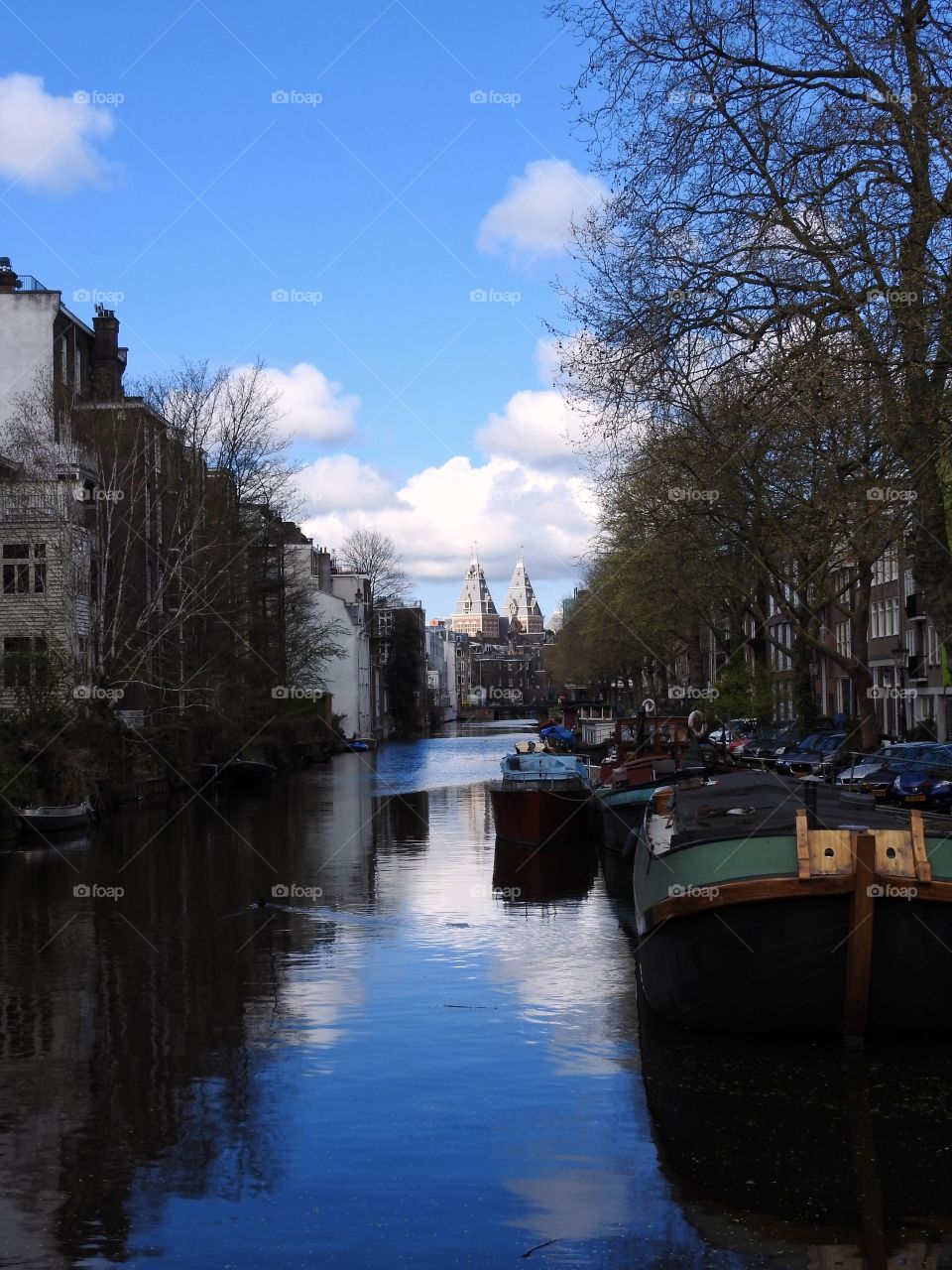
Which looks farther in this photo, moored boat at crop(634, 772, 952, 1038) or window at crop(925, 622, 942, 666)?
window at crop(925, 622, 942, 666)

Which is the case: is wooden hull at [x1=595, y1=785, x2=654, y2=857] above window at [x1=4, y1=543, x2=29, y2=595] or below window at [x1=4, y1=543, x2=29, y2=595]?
below

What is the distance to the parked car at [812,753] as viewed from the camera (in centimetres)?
4084

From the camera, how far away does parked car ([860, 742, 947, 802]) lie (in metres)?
34.2

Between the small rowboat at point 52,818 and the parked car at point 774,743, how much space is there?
18.7 metres

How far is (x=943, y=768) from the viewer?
33656 mm

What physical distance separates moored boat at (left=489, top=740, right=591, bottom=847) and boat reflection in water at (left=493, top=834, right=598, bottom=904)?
306 mm

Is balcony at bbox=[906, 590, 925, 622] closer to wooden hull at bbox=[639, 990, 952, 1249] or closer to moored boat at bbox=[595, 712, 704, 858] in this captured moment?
moored boat at bbox=[595, 712, 704, 858]

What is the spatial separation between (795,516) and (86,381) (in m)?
31.7

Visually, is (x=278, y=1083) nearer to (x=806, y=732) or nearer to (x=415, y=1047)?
(x=415, y=1047)

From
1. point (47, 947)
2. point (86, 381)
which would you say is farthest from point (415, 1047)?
point (86, 381)

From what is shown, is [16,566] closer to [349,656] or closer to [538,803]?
[538,803]

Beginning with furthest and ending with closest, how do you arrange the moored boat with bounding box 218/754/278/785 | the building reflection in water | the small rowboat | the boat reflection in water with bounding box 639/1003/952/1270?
1. the moored boat with bounding box 218/754/278/785
2. the small rowboat
3. the building reflection in water
4. the boat reflection in water with bounding box 639/1003/952/1270

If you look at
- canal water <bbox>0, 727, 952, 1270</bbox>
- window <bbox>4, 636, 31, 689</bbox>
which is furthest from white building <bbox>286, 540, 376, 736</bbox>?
canal water <bbox>0, 727, 952, 1270</bbox>

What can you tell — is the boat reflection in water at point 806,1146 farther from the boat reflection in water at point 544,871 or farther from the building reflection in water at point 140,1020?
the boat reflection in water at point 544,871
